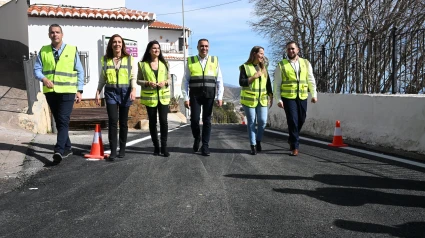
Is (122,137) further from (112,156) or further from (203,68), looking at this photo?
(203,68)

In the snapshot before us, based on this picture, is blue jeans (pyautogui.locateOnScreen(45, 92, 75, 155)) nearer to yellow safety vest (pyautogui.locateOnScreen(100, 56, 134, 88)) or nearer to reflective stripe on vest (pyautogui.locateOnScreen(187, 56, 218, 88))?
yellow safety vest (pyautogui.locateOnScreen(100, 56, 134, 88))

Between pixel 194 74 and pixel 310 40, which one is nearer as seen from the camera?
pixel 194 74

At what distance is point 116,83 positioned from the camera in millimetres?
6125

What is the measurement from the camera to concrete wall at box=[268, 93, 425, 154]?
6.75m

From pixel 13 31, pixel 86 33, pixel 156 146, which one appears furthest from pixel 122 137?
pixel 13 31

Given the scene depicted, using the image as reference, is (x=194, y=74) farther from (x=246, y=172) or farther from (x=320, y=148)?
(x=320, y=148)

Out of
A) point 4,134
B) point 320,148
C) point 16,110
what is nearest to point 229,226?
point 320,148

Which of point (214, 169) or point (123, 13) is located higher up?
point (123, 13)

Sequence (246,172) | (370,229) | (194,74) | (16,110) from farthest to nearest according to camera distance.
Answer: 1. (16,110)
2. (194,74)
3. (246,172)
4. (370,229)

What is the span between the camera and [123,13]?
1547cm

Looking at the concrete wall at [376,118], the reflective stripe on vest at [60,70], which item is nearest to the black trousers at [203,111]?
the reflective stripe on vest at [60,70]

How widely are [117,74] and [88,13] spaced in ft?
32.8

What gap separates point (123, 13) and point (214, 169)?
38.0 feet

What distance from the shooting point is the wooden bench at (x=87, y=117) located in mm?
13695
